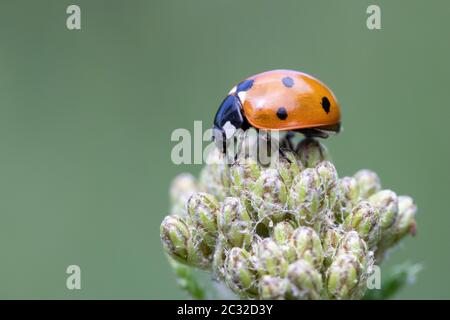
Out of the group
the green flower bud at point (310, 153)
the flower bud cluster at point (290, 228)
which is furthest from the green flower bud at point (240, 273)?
the green flower bud at point (310, 153)

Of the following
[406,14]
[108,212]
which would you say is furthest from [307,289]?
[406,14]

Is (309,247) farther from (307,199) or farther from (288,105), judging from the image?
(288,105)

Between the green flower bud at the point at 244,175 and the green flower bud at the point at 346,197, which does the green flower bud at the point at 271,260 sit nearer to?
the green flower bud at the point at 244,175

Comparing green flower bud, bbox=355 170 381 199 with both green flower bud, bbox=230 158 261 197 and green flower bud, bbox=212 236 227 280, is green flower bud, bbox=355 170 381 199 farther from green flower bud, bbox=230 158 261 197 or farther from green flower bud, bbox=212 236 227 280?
green flower bud, bbox=212 236 227 280

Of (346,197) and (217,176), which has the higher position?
(217,176)

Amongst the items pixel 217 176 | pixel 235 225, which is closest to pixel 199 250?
pixel 235 225

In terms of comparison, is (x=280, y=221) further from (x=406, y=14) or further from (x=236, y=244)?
(x=406, y=14)
